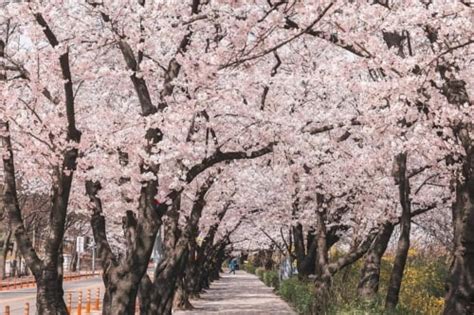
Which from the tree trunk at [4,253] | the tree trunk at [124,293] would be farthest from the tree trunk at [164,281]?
the tree trunk at [4,253]

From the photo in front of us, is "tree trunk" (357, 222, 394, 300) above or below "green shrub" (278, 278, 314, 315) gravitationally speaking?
above

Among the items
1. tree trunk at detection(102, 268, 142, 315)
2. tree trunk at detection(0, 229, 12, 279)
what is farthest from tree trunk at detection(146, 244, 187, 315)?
tree trunk at detection(0, 229, 12, 279)

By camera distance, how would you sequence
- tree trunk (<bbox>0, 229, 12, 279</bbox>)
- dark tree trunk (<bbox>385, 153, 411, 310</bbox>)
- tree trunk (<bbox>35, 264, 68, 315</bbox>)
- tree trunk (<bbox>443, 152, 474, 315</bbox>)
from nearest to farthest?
tree trunk (<bbox>443, 152, 474, 315</bbox>)
tree trunk (<bbox>35, 264, 68, 315</bbox>)
dark tree trunk (<bbox>385, 153, 411, 310</bbox>)
tree trunk (<bbox>0, 229, 12, 279</bbox>)

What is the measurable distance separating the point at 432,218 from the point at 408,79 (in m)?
19.6

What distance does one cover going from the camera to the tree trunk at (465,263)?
9.77 metres

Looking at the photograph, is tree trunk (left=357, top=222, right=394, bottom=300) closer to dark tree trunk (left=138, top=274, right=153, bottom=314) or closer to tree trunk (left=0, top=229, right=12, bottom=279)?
dark tree trunk (left=138, top=274, right=153, bottom=314)

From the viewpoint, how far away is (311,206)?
25875mm

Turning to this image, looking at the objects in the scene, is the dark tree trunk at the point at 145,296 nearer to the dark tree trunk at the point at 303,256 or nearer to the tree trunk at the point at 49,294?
the tree trunk at the point at 49,294

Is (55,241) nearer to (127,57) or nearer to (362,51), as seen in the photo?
(127,57)

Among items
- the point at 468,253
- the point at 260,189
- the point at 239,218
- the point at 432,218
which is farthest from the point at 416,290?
the point at 468,253

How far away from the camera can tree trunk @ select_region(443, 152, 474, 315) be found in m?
9.77

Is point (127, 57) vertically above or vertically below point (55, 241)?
above

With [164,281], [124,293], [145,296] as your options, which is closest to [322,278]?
[164,281]

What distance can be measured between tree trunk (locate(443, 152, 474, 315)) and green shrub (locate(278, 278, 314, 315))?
35.0 ft
